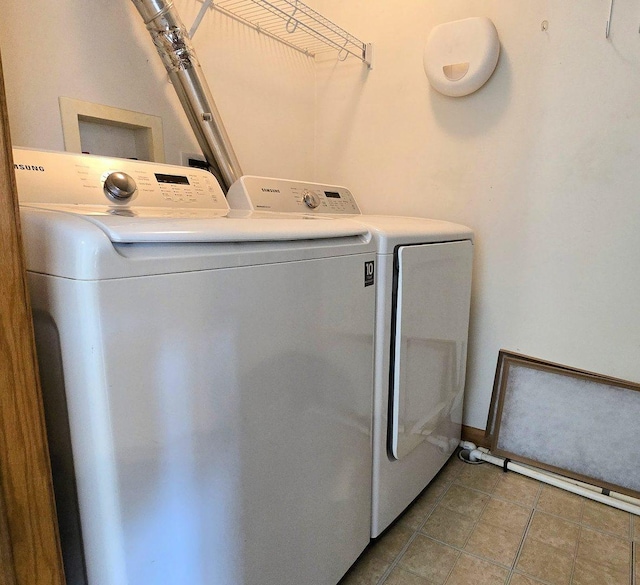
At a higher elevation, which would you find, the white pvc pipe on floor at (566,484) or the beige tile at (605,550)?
the white pvc pipe on floor at (566,484)

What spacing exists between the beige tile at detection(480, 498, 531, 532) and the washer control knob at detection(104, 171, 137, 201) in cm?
155

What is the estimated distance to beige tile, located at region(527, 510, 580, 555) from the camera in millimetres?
1328

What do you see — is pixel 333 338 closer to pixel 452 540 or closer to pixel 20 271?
pixel 20 271

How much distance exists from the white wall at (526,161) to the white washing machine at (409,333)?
0.25 m

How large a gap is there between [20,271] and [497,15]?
1.84 meters

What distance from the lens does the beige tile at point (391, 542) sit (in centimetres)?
→ 129

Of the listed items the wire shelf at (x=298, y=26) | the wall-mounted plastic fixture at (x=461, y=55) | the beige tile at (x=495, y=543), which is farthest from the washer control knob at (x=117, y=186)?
the beige tile at (x=495, y=543)

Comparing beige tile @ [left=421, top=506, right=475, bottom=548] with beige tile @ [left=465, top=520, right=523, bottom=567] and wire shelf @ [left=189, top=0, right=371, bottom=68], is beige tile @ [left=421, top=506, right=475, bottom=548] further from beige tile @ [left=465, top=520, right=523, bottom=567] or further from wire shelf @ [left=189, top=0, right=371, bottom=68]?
wire shelf @ [left=189, top=0, right=371, bottom=68]

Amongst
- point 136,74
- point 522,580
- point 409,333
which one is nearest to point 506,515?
point 522,580

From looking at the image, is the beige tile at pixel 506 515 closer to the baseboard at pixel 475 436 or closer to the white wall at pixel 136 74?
the baseboard at pixel 475 436

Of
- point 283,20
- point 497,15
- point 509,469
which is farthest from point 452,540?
point 283,20

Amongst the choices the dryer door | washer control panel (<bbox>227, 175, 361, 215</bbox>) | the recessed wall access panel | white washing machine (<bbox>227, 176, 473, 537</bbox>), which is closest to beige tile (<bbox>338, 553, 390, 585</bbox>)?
white washing machine (<bbox>227, 176, 473, 537</bbox>)

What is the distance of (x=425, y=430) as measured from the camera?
1.41 m

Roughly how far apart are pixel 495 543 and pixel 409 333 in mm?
778
